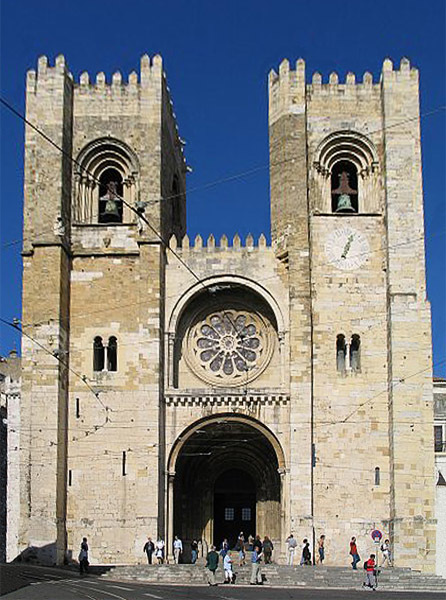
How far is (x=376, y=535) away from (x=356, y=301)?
7.59 metres

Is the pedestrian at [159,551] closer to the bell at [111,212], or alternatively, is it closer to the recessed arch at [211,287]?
the recessed arch at [211,287]

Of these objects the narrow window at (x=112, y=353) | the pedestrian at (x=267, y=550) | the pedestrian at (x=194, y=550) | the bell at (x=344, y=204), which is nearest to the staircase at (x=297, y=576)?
the pedestrian at (x=267, y=550)

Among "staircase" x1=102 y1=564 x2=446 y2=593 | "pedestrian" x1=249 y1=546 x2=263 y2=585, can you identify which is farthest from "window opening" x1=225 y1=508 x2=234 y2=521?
"pedestrian" x1=249 y1=546 x2=263 y2=585

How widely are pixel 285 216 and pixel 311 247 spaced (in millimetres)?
1348

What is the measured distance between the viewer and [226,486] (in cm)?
4153

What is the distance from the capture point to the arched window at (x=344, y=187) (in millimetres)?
38281

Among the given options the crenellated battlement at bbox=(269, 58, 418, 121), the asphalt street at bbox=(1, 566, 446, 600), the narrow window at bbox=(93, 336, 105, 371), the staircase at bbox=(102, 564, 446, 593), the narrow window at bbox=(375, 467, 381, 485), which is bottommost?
the staircase at bbox=(102, 564, 446, 593)

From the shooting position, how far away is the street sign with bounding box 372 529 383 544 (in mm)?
34656

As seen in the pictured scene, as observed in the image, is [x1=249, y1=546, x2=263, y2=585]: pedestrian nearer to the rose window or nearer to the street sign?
the street sign

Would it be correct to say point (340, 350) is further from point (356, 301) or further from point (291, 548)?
point (291, 548)

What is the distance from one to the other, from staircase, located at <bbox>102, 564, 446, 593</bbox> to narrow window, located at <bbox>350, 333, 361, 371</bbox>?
6721 mm

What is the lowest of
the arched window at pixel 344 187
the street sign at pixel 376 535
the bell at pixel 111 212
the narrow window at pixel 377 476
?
the street sign at pixel 376 535

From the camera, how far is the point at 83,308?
3803 cm

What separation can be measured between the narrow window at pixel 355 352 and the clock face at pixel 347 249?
234 centimetres
